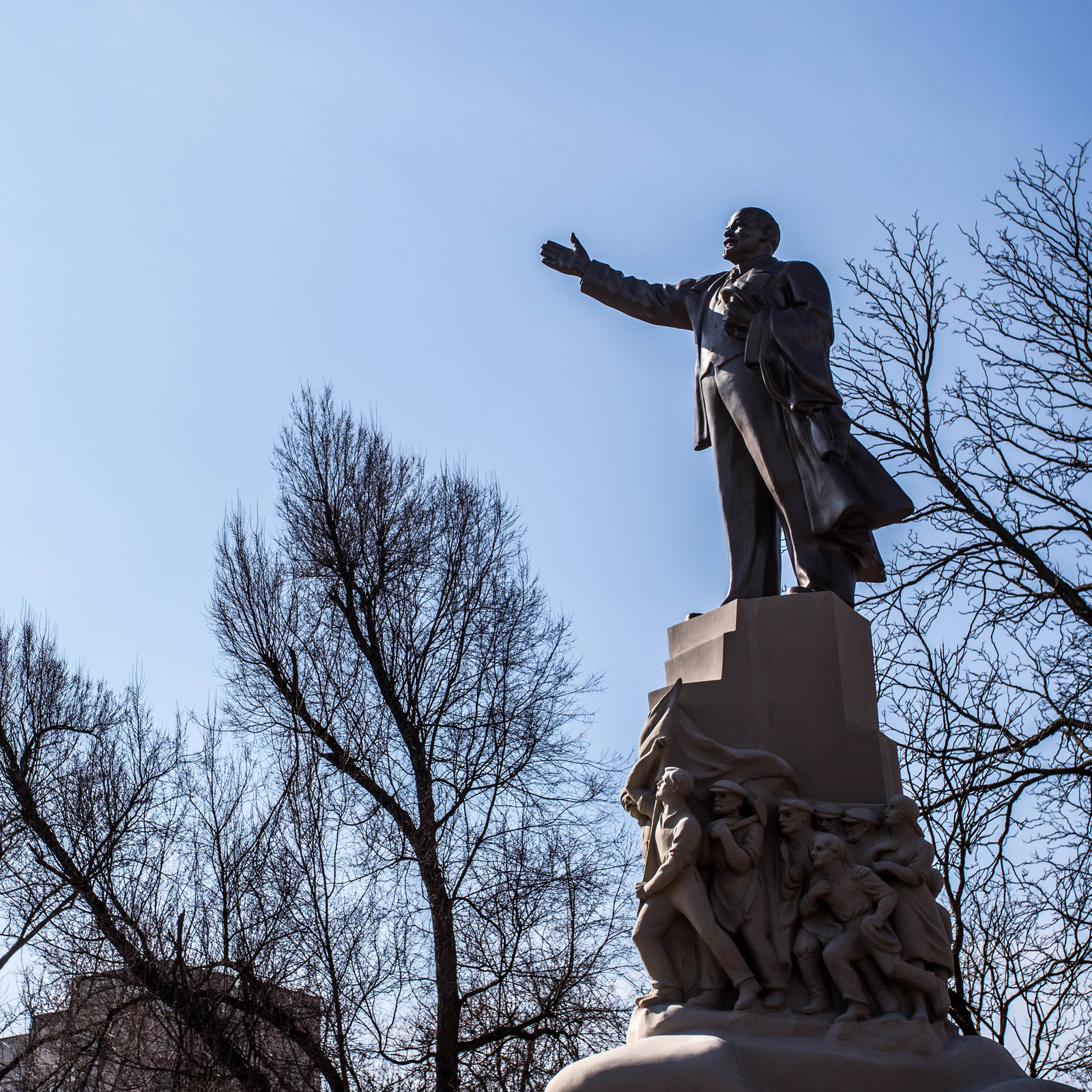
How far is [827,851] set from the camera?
4.42 metres

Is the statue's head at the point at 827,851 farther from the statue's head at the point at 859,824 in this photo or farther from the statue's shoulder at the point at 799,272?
the statue's shoulder at the point at 799,272

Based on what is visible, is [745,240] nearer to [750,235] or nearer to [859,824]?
[750,235]

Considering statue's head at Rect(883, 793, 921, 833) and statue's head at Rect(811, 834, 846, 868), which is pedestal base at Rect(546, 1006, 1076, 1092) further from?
statue's head at Rect(883, 793, 921, 833)

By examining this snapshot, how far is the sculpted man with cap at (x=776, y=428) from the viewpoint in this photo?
5281mm

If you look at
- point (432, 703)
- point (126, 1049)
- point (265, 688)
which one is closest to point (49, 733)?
point (265, 688)

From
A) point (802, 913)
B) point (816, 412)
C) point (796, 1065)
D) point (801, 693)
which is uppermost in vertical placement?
point (816, 412)

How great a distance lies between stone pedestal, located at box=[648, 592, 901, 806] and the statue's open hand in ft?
7.08

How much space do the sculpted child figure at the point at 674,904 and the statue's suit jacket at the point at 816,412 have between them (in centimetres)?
134

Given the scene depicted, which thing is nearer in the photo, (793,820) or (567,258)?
(793,820)

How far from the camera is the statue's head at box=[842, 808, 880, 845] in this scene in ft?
14.9

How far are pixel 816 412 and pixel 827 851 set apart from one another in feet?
6.06

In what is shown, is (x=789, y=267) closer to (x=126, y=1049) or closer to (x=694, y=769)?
(x=694, y=769)

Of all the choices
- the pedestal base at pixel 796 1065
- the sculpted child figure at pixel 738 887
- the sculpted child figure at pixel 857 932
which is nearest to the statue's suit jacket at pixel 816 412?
the sculpted child figure at pixel 738 887

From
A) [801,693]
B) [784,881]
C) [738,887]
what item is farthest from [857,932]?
[801,693]
